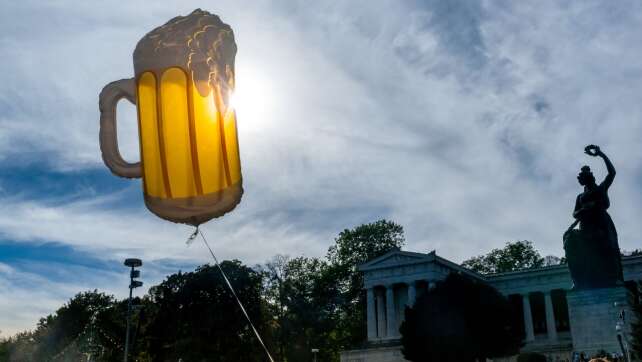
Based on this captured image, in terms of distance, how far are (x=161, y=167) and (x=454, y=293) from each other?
146 ft

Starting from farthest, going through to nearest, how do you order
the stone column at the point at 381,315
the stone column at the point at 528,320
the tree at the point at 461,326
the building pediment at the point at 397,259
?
the stone column at the point at 381,315 → the building pediment at the point at 397,259 → the stone column at the point at 528,320 → the tree at the point at 461,326

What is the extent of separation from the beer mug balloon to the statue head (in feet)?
62.8

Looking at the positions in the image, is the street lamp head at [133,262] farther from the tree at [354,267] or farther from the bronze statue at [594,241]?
the tree at [354,267]

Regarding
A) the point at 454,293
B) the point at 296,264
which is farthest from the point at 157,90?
the point at 296,264

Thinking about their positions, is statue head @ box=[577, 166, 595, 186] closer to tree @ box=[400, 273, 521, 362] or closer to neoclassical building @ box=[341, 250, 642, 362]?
tree @ box=[400, 273, 521, 362]

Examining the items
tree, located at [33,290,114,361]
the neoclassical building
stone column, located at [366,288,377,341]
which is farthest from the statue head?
tree, located at [33,290,114,361]

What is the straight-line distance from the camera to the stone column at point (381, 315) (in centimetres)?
6562

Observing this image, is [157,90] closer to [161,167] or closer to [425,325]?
[161,167]

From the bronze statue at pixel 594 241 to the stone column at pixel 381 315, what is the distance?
4778 cm

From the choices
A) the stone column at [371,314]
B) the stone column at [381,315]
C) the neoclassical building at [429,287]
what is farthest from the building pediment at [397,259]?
the stone column at [381,315]

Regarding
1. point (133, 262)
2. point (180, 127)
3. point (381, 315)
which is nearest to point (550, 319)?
point (381, 315)

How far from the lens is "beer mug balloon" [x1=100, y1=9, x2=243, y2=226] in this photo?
4.05 meters

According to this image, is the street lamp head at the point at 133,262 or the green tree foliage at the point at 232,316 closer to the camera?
the street lamp head at the point at 133,262

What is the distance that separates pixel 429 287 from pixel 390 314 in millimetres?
7295
